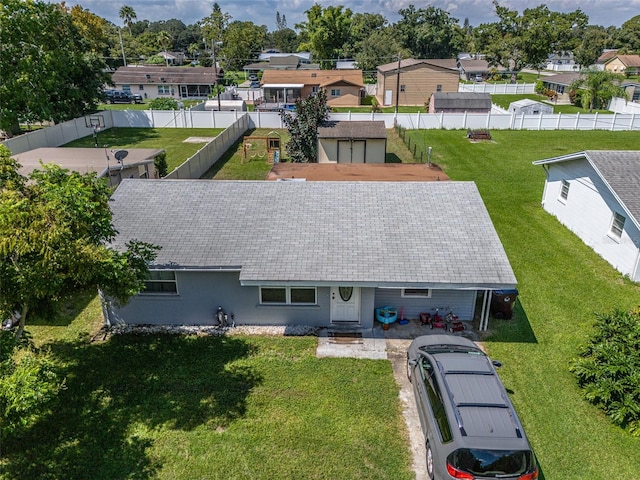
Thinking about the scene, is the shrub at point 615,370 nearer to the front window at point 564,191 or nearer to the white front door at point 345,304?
the white front door at point 345,304

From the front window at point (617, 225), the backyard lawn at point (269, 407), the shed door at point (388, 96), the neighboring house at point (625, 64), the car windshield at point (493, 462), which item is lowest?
the backyard lawn at point (269, 407)

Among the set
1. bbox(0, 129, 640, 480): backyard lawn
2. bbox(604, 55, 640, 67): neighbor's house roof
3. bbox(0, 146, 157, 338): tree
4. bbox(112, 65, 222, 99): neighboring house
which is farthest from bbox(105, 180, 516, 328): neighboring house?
bbox(604, 55, 640, 67): neighbor's house roof

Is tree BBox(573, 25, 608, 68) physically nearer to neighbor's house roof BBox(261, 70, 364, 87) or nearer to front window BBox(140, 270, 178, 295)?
neighbor's house roof BBox(261, 70, 364, 87)

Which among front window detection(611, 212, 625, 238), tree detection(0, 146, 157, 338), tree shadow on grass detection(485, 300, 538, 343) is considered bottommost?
tree shadow on grass detection(485, 300, 538, 343)

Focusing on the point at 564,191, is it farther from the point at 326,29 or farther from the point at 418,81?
the point at 326,29

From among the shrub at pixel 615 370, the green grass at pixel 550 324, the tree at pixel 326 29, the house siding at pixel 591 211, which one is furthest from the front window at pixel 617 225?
the tree at pixel 326 29

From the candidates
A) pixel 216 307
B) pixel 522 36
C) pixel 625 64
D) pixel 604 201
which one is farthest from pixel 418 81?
pixel 625 64

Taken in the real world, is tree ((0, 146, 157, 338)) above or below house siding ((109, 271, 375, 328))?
above
